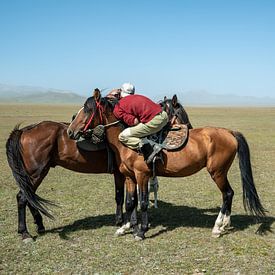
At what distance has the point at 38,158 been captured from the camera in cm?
640

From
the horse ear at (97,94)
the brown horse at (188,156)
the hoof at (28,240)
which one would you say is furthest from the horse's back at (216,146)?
the hoof at (28,240)

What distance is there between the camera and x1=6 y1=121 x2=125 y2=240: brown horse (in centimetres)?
625

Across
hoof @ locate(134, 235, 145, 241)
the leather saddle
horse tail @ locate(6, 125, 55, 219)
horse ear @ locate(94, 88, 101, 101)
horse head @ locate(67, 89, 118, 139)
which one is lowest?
hoof @ locate(134, 235, 145, 241)

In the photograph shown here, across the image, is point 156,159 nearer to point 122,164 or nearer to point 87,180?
point 122,164

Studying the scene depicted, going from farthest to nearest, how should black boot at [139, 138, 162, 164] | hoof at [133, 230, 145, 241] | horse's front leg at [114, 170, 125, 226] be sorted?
horse's front leg at [114, 170, 125, 226]
hoof at [133, 230, 145, 241]
black boot at [139, 138, 162, 164]

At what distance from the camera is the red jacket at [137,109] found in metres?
5.98

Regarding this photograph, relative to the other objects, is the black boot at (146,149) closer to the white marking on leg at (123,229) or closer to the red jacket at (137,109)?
the red jacket at (137,109)

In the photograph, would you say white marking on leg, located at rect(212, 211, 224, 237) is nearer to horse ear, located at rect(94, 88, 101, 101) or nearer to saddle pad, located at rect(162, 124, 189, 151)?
saddle pad, located at rect(162, 124, 189, 151)

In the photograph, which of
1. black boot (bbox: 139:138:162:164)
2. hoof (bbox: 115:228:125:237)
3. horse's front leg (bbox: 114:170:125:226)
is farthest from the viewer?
horse's front leg (bbox: 114:170:125:226)

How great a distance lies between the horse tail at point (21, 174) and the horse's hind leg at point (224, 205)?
286cm

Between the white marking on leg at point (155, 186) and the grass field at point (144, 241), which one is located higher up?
the white marking on leg at point (155, 186)

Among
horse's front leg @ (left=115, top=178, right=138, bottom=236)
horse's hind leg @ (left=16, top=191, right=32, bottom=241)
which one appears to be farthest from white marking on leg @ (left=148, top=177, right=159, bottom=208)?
horse's hind leg @ (left=16, top=191, right=32, bottom=241)

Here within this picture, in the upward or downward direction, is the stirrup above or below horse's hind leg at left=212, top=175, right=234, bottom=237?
above

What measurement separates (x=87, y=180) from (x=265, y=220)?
6069 mm
